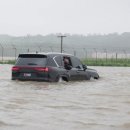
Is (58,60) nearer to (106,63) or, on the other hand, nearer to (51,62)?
(51,62)

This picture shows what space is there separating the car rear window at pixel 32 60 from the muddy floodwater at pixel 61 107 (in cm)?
78

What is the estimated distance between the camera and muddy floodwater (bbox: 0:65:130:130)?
949 cm

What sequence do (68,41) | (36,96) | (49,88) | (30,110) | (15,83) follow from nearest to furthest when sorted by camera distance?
(30,110), (36,96), (49,88), (15,83), (68,41)

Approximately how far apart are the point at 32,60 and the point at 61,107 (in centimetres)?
699

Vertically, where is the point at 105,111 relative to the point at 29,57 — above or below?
below

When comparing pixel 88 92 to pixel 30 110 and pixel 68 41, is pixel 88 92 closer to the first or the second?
pixel 30 110

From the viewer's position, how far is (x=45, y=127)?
9062 mm

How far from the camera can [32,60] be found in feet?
62.2

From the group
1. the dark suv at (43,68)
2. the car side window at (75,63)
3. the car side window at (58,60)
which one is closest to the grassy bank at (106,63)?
the car side window at (75,63)

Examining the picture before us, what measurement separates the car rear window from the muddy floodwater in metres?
0.78

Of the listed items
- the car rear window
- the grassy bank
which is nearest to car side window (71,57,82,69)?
the car rear window

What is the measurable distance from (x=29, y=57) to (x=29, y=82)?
3.33 ft

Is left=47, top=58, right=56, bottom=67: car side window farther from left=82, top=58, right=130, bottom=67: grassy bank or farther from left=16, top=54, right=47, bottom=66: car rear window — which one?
left=82, top=58, right=130, bottom=67: grassy bank

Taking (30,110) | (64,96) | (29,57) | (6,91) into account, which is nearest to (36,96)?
(64,96)
